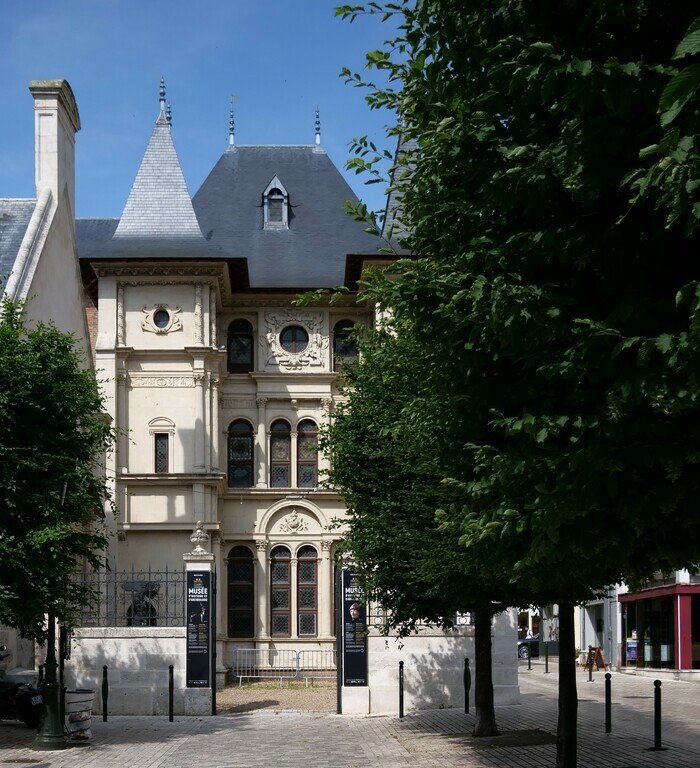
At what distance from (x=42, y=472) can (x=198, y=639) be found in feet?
21.7

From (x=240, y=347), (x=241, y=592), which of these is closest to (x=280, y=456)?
(x=240, y=347)

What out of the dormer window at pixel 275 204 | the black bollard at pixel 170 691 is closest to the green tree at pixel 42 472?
the black bollard at pixel 170 691

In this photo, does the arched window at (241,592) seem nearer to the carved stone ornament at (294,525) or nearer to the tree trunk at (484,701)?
the carved stone ornament at (294,525)

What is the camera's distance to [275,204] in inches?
1847

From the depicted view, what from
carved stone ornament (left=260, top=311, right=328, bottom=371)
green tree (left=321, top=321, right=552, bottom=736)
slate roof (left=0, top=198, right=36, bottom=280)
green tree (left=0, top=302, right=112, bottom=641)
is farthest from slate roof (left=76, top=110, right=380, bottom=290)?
green tree (left=0, top=302, right=112, bottom=641)

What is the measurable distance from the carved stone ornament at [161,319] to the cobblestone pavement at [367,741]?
16.2 m

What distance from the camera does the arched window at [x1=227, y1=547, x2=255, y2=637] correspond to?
134 feet

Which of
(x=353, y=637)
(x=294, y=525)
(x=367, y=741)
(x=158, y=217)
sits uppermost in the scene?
(x=158, y=217)

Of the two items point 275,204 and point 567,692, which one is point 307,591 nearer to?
point 275,204

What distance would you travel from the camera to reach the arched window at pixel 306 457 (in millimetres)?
42250

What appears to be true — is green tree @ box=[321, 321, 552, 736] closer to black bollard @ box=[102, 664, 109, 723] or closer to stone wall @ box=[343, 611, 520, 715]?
stone wall @ box=[343, 611, 520, 715]

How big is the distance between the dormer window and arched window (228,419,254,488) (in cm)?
834

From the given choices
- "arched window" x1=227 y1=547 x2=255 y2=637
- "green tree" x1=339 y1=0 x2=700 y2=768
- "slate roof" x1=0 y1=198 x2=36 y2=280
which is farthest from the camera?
"arched window" x1=227 y1=547 x2=255 y2=637

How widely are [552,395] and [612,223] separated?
1278 millimetres
